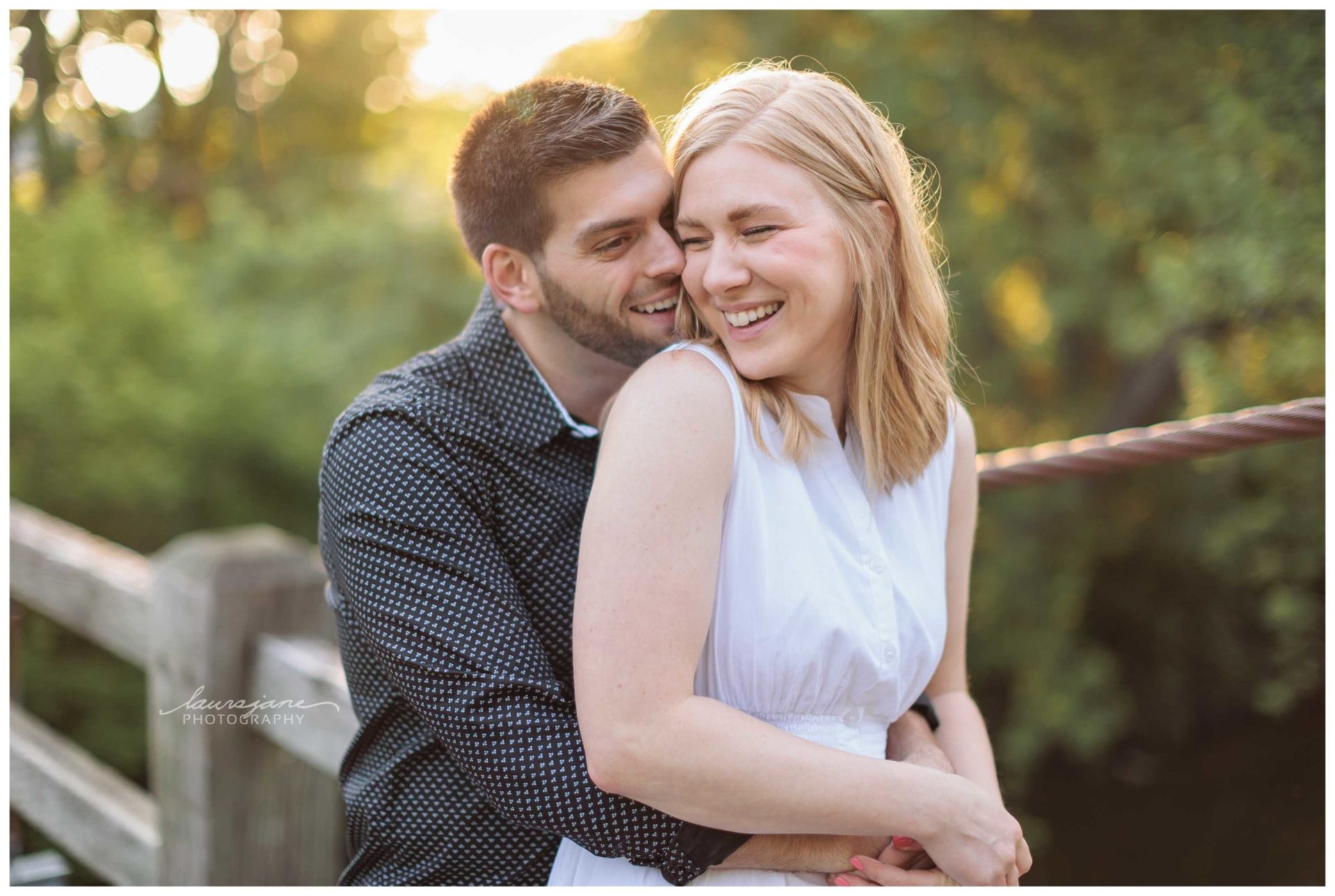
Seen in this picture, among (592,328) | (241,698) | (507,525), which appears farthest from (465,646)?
(241,698)

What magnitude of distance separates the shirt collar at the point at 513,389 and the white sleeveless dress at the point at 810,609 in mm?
270

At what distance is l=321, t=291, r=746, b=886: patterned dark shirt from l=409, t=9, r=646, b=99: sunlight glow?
657 mm

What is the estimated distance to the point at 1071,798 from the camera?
8164 millimetres

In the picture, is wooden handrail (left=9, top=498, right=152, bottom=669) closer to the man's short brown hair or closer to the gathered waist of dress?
the man's short brown hair

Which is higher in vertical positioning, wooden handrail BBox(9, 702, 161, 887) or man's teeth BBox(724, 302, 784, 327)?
man's teeth BBox(724, 302, 784, 327)

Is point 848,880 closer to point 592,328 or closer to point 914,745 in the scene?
point 914,745

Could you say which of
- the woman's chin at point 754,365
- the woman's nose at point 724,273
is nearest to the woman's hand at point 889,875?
the woman's chin at point 754,365

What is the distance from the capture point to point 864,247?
1.54m

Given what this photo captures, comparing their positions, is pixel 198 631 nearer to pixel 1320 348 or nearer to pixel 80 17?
pixel 80 17

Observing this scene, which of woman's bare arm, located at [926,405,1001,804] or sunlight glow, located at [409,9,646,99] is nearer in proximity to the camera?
woman's bare arm, located at [926,405,1001,804]

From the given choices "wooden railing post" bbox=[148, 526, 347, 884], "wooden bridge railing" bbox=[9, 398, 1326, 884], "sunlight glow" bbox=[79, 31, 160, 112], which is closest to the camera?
"wooden bridge railing" bbox=[9, 398, 1326, 884]

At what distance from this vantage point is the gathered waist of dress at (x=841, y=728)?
1474mm

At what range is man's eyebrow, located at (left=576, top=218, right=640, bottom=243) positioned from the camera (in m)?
1.76

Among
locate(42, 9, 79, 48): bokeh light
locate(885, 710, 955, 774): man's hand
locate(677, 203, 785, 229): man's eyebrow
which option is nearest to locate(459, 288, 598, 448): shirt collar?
locate(677, 203, 785, 229): man's eyebrow
